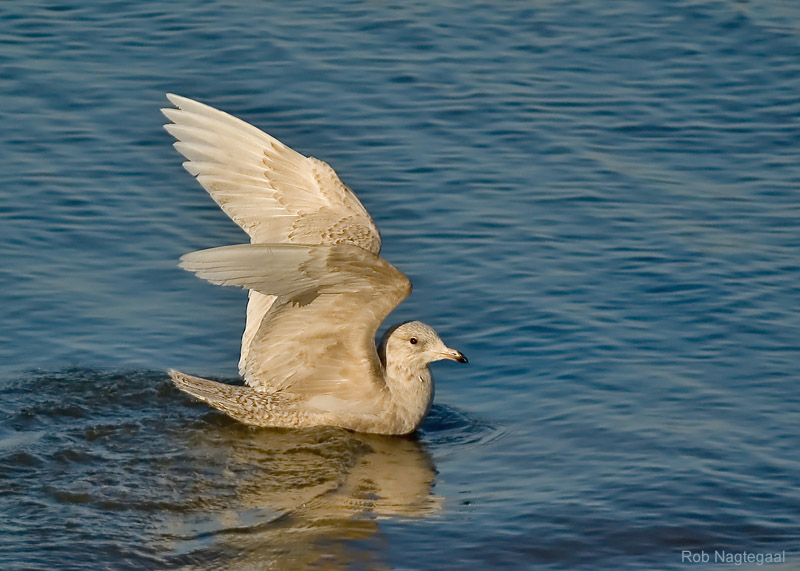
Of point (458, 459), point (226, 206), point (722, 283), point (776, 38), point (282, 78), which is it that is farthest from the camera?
point (776, 38)

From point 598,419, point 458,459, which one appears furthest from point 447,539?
point 598,419

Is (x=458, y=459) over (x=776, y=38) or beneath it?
beneath

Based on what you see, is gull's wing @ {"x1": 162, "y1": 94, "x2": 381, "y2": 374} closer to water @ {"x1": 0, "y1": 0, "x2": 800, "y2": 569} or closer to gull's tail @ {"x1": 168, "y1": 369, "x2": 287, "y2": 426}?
gull's tail @ {"x1": 168, "y1": 369, "x2": 287, "y2": 426}

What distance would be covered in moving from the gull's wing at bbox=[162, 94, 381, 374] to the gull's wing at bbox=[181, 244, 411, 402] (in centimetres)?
28

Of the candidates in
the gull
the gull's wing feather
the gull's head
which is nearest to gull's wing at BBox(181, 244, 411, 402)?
the gull

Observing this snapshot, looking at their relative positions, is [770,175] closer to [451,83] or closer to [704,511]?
[451,83]

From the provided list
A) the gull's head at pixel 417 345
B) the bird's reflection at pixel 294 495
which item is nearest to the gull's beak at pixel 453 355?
the gull's head at pixel 417 345

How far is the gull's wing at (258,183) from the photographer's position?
955cm

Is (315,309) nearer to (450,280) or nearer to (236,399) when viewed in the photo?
(236,399)

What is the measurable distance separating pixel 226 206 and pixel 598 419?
2.78 meters

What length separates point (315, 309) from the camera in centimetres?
905

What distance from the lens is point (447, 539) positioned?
7871mm

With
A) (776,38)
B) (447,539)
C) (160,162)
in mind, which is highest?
(776,38)

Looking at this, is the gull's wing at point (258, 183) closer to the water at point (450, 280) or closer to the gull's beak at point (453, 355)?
the gull's beak at point (453, 355)
